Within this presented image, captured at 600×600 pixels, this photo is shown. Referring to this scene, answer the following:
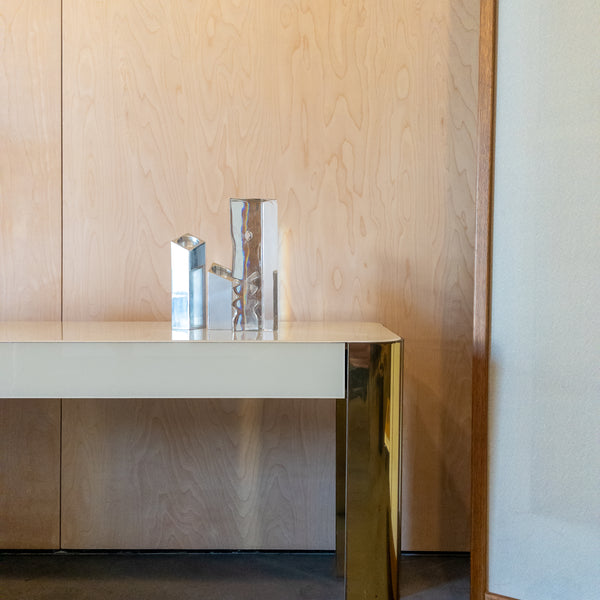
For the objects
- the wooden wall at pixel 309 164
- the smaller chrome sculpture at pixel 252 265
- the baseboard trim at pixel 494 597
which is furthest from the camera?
the wooden wall at pixel 309 164

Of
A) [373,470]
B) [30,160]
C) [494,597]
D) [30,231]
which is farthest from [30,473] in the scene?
[494,597]

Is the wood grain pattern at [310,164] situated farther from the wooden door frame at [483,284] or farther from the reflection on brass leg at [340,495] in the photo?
the wooden door frame at [483,284]

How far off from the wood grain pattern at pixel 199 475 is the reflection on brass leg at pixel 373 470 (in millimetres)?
445

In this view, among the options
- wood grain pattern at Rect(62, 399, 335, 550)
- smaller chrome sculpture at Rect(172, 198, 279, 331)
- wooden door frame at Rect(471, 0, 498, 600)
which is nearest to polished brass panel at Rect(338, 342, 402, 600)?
wooden door frame at Rect(471, 0, 498, 600)

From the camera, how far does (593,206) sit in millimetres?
1060

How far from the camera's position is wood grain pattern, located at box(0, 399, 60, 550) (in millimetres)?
1534

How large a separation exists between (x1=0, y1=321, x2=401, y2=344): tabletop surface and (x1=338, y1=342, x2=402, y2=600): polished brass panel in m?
0.04

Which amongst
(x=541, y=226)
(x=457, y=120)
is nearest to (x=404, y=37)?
(x=457, y=120)

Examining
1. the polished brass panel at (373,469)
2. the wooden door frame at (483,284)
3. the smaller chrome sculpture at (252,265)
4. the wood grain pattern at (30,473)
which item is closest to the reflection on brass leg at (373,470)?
the polished brass panel at (373,469)

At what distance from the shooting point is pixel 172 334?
3.84 feet

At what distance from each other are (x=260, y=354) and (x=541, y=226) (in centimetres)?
50

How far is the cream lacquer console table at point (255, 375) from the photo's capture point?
41.2 inches

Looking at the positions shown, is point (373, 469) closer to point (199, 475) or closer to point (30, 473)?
point (199, 475)

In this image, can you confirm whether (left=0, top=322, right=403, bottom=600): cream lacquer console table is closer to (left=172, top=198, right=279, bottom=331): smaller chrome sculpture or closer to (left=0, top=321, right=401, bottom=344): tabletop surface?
(left=0, top=321, right=401, bottom=344): tabletop surface
